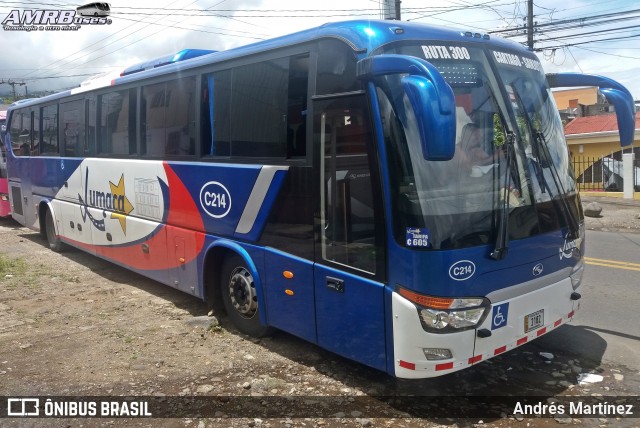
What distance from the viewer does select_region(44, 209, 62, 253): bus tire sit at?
10.8 m

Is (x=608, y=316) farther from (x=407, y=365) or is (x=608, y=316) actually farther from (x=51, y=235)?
(x=51, y=235)

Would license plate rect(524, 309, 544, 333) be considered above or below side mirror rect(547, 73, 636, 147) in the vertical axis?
below

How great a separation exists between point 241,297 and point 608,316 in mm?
4136

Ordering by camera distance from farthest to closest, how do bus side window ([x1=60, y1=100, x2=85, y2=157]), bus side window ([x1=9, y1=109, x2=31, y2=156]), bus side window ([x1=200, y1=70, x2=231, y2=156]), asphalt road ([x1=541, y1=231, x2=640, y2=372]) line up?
bus side window ([x1=9, y1=109, x2=31, y2=156]), bus side window ([x1=60, y1=100, x2=85, y2=157]), bus side window ([x1=200, y1=70, x2=231, y2=156]), asphalt road ([x1=541, y1=231, x2=640, y2=372])

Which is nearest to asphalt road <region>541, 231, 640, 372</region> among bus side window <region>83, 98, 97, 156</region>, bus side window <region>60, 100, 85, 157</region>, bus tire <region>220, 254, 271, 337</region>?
bus tire <region>220, 254, 271, 337</region>

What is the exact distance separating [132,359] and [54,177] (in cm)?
608

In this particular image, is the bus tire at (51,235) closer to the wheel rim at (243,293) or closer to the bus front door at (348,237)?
the wheel rim at (243,293)

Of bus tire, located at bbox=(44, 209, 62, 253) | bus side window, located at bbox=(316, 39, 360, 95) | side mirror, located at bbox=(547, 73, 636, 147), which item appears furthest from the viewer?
bus tire, located at bbox=(44, 209, 62, 253)

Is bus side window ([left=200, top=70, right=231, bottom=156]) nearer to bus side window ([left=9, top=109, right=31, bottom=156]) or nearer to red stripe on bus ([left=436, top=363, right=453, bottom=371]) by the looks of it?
red stripe on bus ([left=436, top=363, right=453, bottom=371])

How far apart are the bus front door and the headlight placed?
12.1 inches

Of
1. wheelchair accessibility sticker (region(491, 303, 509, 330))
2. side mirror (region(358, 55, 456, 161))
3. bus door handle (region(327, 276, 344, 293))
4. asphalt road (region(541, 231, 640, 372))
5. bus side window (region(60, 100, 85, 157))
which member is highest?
bus side window (region(60, 100, 85, 157))

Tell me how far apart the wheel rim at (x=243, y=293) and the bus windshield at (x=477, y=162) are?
2.23m

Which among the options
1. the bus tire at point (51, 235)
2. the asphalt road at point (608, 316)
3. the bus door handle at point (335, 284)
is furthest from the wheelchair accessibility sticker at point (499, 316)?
the bus tire at point (51, 235)

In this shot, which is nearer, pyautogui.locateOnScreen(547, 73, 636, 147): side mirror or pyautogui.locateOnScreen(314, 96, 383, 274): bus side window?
pyautogui.locateOnScreen(314, 96, 383, 274): bus side window
